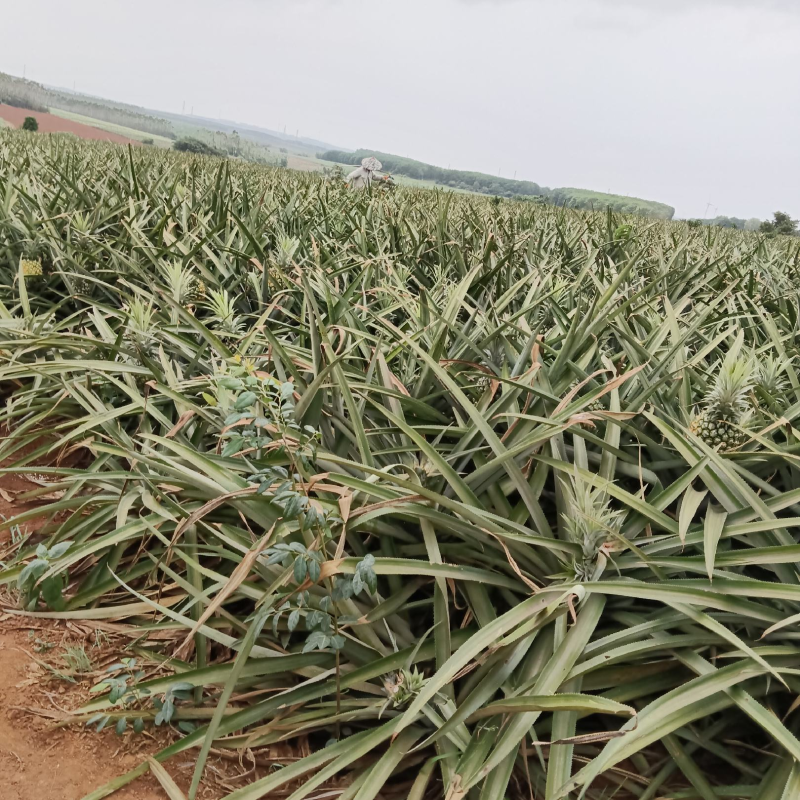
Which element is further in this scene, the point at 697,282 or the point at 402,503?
the point at 697,282

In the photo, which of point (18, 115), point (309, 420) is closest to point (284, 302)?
point (309, 420)

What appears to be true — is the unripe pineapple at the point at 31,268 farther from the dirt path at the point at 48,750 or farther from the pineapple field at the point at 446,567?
the dirt path at the point at 48,750

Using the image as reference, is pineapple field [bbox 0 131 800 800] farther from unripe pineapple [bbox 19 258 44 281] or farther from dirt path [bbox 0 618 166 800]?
unripe pineapple [bbox 19 258 44 281]

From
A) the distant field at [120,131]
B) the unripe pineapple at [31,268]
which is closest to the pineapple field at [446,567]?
the unripe pineapple at [31,268]

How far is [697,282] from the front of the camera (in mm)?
2326

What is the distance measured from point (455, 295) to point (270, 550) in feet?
3.12

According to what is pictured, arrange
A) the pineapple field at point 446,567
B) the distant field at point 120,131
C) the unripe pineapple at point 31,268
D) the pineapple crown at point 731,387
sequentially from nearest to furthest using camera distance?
the pineapple field at point 446,567 < the pineapple crown at point 731,387 < the unripe pineapple at point 31,268 < the distant field at point 120,131

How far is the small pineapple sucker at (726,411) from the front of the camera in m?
1.19

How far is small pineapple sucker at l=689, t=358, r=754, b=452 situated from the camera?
1192 mm

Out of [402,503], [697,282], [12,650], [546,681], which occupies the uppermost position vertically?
[697,282]

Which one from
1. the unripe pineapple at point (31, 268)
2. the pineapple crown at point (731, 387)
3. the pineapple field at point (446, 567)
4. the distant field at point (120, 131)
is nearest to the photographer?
the pineapple field at point (446, 567)

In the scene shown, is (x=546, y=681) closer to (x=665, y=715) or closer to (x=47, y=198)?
(x=665, y=715)

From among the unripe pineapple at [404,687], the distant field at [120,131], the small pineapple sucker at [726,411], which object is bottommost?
the unripe pineapple at [404,687]

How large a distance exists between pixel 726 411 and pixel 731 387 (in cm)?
7
